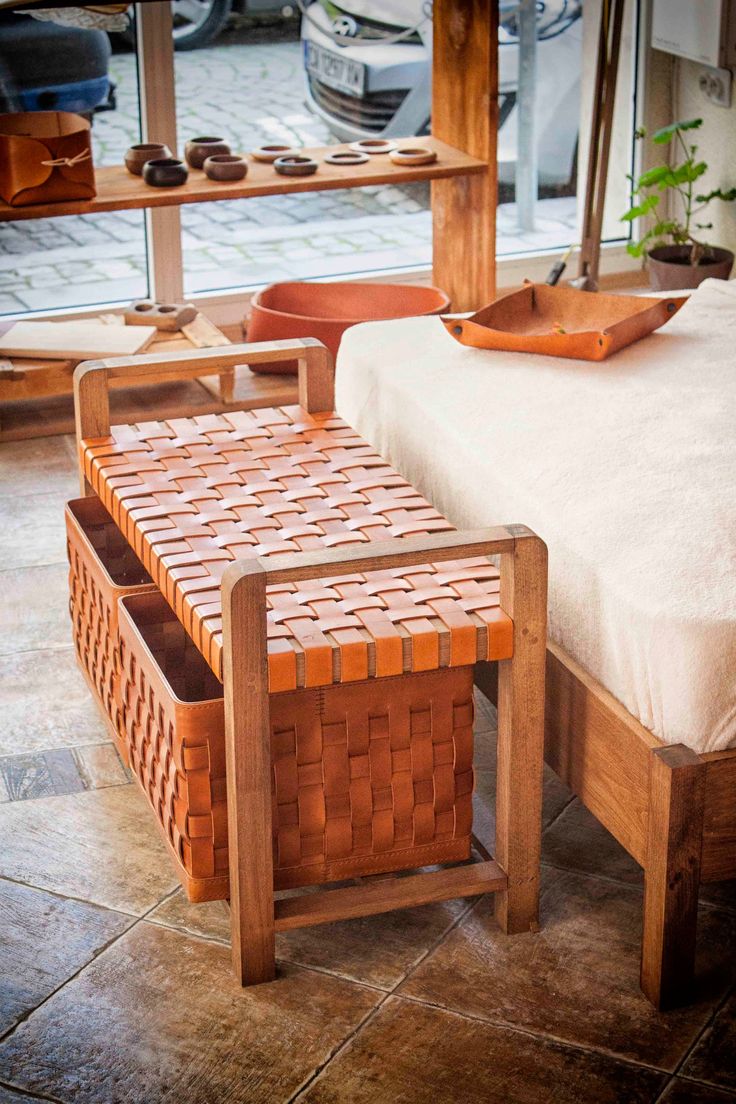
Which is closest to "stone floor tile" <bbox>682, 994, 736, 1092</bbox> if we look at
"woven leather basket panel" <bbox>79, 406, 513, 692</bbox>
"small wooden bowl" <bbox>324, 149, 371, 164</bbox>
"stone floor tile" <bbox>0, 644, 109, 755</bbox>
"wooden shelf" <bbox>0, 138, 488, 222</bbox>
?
"woven leather basket panel" <bbox>79, 406, 513, 692</bbox>

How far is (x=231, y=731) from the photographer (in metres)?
1.76

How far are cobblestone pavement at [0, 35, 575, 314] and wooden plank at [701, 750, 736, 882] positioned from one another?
3.19m

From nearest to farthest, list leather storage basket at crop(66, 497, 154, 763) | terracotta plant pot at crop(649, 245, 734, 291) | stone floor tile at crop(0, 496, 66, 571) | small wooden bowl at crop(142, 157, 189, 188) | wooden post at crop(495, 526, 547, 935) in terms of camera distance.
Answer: wooden post at crop(495, 526, 547, 935) → leather storage basket at crop(66, 497, 154, 763) → stone floor tile at crop(0, 496, 66, 571) → small wooden bowl at crop(142, 157, 189, 188) → terracotta plant pot at crop(649, 245, 734, 291)

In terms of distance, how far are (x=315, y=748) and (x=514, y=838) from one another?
0.98ft

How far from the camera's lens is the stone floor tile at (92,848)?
6.95ft

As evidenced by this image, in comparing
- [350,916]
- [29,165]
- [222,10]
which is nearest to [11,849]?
[350,916]

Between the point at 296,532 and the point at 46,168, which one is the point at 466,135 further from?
the point at 296,532

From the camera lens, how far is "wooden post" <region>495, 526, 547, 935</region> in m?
1.82

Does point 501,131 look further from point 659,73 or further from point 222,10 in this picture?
point 222,10

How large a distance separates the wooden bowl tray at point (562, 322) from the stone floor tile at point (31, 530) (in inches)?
40.8

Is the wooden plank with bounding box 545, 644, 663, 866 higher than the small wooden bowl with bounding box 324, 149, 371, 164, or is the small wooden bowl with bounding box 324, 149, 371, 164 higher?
the small wooden bowl with bounding box 324, 149, 371, 164

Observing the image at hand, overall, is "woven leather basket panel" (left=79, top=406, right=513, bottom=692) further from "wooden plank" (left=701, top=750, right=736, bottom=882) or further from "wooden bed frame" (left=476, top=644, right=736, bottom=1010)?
"wooden plank" (left=701, top=750, right=736, bottom=882)

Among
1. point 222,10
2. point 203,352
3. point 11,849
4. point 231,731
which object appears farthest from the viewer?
point 222,10

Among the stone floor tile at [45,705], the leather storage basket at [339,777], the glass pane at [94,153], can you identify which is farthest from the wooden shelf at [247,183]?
the leather storage basket at [339,777]
